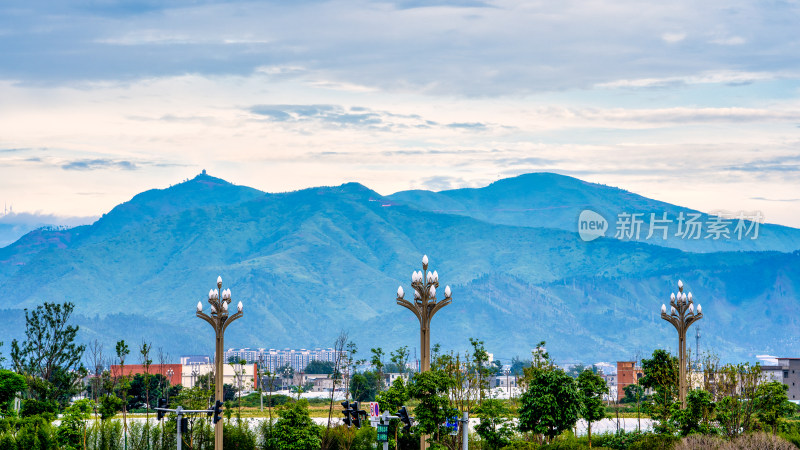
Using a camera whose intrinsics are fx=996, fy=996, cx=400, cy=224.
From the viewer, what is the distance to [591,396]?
94.7ft

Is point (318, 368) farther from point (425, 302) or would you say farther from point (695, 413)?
point (425, 302)

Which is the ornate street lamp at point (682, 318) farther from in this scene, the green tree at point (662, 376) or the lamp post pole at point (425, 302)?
the lamp post pole at point (425, 302)

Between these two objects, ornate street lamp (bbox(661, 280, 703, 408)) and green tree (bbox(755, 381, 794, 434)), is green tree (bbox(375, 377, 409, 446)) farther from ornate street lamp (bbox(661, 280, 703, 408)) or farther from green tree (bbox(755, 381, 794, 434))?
green tree (bbox(755, 381, 794, 434))

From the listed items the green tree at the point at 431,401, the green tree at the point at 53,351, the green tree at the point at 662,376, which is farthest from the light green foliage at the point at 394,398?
the green tree at the point at 53,351

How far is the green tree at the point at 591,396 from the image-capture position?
27.8 m

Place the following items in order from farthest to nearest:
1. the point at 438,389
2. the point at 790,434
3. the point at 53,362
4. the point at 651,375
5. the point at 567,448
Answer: the point at 53,362 < the point at 651,375 < the point at 790,434 < the point at 567,448 < the point at 438,389

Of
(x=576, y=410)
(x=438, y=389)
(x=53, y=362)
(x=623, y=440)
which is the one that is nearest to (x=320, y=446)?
(x=438, y=389)

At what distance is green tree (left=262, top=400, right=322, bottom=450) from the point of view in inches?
1001

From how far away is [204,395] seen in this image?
3353cm

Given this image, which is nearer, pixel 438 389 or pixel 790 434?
pixel 438 389

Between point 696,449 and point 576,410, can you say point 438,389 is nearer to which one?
point 576,410

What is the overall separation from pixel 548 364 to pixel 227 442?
446 inches

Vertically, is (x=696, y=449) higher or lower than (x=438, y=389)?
lower

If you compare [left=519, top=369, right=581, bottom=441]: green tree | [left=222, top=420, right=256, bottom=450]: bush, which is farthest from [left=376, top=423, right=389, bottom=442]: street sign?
[left=222, top=420, right=256, bottom=450]: bush
